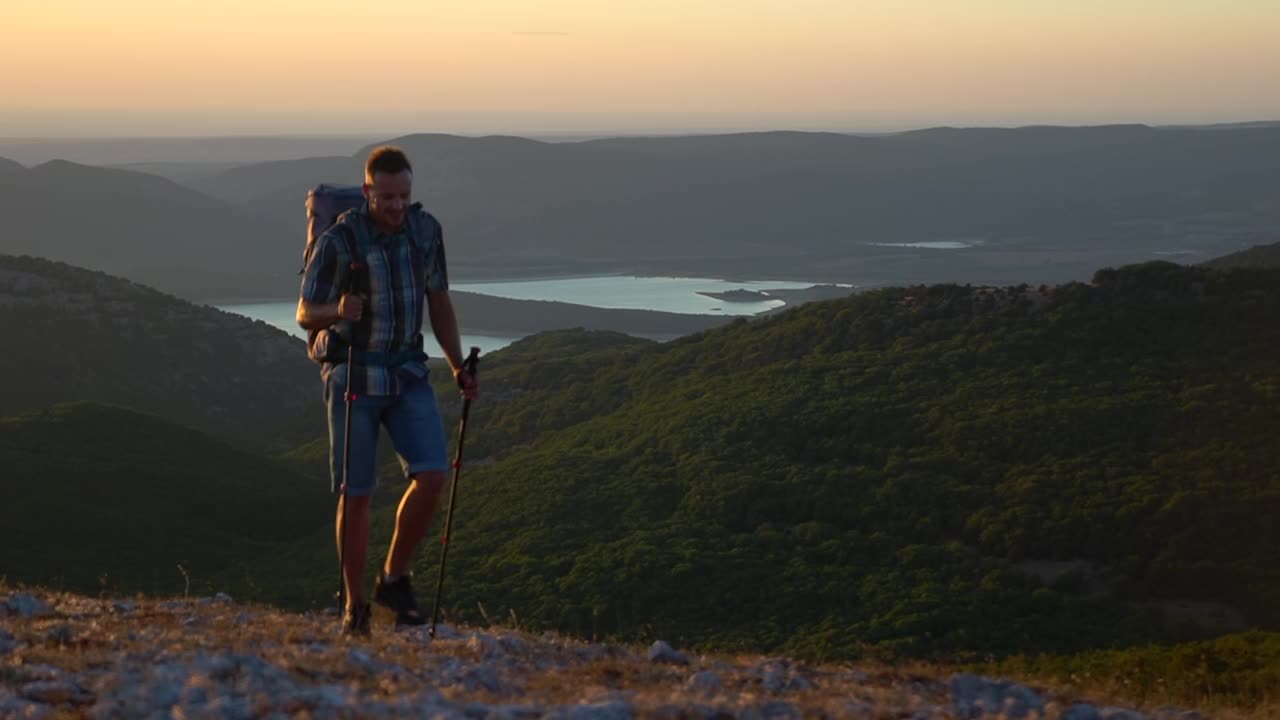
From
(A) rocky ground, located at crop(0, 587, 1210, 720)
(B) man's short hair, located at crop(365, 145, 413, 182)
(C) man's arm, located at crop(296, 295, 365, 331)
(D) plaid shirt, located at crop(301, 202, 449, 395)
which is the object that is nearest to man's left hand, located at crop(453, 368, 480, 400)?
(D) plaid shirt, located at crop(301, 202, 449, 395)

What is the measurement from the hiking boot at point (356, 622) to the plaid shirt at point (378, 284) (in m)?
1.48

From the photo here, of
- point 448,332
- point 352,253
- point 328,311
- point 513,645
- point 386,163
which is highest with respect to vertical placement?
point 386,163

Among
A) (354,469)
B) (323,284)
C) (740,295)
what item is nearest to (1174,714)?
(354,469)

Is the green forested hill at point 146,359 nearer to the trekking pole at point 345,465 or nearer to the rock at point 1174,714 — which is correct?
the trekking pole at point 345,465

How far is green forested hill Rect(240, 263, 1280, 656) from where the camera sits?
21.9 m

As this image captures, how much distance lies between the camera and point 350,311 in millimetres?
7953

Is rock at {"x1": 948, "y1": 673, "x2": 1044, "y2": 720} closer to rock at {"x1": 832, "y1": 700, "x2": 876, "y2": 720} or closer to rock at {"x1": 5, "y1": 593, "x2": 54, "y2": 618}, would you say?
rock at {"x1": 832, "y1": 700, "x2": 876, "y2": 720}

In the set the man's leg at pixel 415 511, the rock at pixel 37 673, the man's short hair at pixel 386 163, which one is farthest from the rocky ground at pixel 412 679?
the man's short hair at pixel 386 163

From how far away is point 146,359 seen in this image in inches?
2378

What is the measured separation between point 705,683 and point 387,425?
8.36ft

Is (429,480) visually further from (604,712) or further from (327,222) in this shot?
(604,712)

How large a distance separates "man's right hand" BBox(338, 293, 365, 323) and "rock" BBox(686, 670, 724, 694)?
9.39ft

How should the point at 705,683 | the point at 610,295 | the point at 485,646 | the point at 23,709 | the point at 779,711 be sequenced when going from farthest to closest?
1. the point at 610,295
2. the point at 485,646
3. the point at 705,683
4. the point at 779,711
5. the point at 23,709

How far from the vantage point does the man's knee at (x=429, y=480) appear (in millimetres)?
8422
